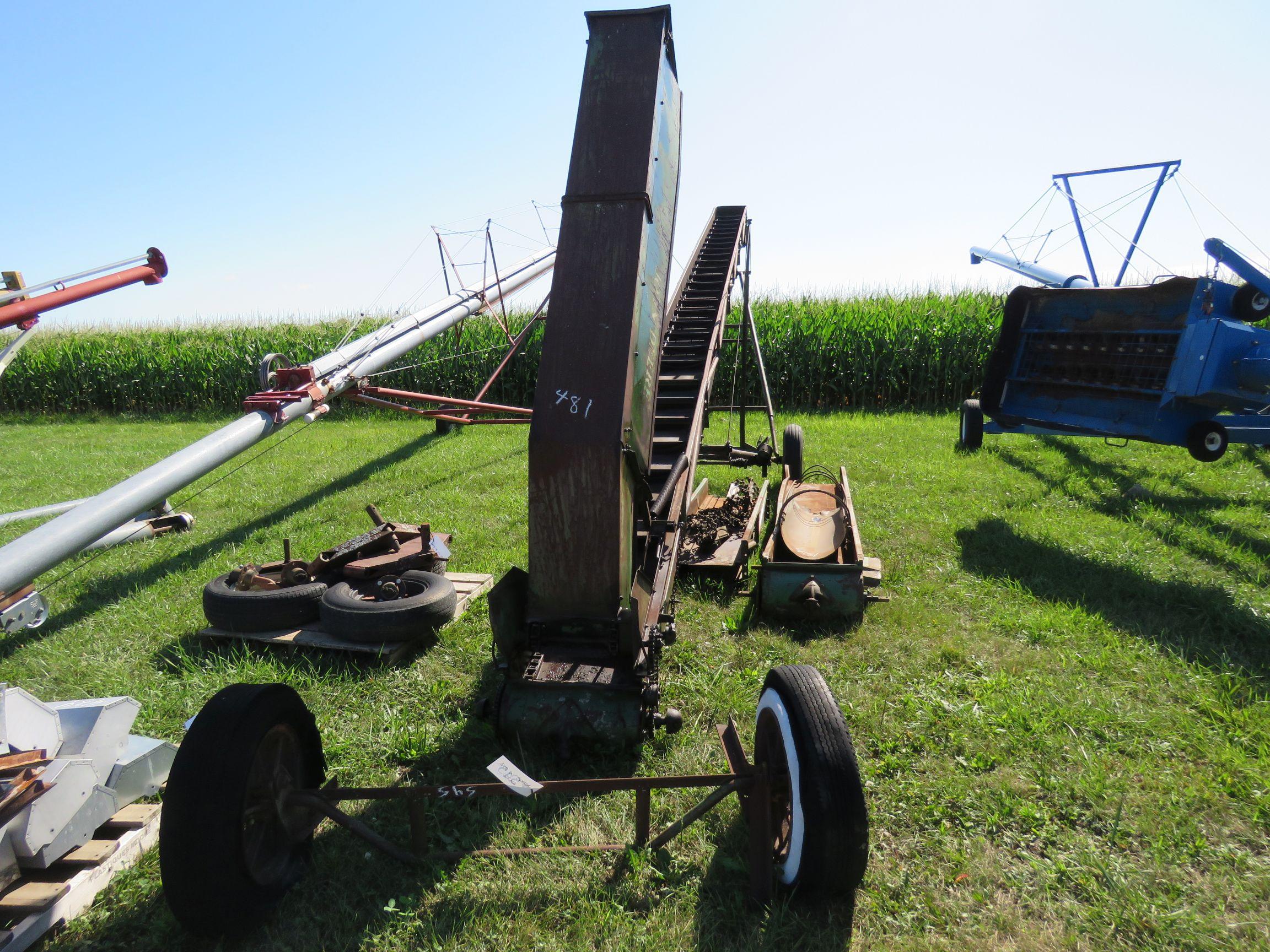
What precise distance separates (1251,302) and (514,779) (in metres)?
7.36

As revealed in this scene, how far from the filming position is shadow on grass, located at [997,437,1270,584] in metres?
6.21

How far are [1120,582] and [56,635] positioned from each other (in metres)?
8.08

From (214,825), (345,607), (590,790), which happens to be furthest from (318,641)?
(590,790)

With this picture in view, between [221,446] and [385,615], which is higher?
[221,446]

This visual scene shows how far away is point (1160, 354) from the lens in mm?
6727

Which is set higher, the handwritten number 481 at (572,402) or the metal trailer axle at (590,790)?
the handwritten number 481 at (572,402)

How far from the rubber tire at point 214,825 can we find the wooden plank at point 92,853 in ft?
2.29

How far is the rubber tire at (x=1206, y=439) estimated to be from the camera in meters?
6.50

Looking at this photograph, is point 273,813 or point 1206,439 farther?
point 1206,439

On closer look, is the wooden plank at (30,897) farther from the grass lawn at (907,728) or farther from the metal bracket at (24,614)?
the metal bracket at (24,614)

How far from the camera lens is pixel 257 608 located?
4.84m

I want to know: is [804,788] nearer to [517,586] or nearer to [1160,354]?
[517,586]

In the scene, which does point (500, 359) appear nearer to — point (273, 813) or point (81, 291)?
point (81, 291)

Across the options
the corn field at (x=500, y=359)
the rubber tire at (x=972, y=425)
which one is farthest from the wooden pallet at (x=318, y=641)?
the corn field at (x=500, y=359)
